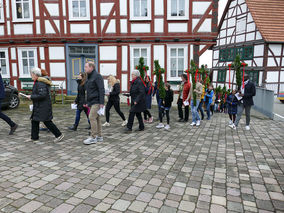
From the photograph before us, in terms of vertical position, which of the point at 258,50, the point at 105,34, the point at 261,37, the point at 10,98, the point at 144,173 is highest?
the point at 261,37

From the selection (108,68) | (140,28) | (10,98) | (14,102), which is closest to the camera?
(10,98)

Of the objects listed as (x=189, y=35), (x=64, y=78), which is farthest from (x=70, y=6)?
(x=189, y=35)

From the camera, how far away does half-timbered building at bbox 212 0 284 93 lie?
2036cm

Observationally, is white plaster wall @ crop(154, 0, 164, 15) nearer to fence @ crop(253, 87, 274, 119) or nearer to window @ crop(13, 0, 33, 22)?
fence @ crop(253, 87, 274, 119)

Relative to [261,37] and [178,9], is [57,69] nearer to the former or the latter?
[178,9]

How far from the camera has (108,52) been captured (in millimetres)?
13680

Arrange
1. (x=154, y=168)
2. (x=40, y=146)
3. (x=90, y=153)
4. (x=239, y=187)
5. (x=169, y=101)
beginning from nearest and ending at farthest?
(x=239, y=187)
(x=154, y=168)
(x=90, y=153)
(x=40, y=146)
(x=169, y=101)

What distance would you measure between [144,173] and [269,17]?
2219 cm

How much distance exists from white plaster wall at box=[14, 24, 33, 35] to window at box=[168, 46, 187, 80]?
8122 mm

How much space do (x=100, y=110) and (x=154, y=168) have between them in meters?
1.91

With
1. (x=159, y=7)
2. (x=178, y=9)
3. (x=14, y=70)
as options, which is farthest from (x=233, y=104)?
(x=14, y=70)

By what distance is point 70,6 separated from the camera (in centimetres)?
1336

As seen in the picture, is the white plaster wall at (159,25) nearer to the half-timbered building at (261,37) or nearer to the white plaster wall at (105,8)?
the white plaster wall at (105,8)

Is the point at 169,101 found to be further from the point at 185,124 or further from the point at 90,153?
the point at 90,153
